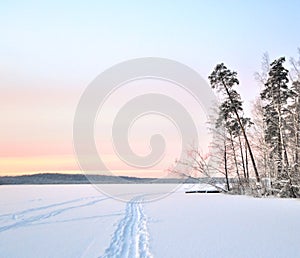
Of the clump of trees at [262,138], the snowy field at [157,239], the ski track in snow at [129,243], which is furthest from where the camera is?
the clump of trees at [262,138]

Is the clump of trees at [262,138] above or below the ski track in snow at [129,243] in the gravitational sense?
above

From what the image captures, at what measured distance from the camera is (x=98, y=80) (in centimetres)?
2070

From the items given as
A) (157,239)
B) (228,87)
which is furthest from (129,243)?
(228,87)

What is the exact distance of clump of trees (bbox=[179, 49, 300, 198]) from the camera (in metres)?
21.7

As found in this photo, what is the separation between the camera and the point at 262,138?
26.9 meters

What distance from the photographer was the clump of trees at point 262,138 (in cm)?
2170

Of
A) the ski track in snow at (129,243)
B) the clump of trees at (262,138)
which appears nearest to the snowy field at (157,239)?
the ski track in snow at (129,243)

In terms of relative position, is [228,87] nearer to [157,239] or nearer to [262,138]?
[262,138]

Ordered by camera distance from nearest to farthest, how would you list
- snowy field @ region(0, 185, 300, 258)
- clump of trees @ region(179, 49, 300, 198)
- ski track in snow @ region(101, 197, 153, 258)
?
ski track in snow @ region(101, 197, 153, 258), snowy field @ region(0, 185, 300, 258), clump of trees @ region(179, 49, 300, 198)

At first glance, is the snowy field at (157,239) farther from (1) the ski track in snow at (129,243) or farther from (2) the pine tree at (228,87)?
(2) the pine tree at (228,87)

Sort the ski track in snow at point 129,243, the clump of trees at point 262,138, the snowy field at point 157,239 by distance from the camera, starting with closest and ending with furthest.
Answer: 1. the ski track in snow at point 129,243
2. the snowy field at point 157,239
3. the clump of trees at point 262,138

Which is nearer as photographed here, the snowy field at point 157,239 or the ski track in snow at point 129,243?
the ski track in snow at point 129,243

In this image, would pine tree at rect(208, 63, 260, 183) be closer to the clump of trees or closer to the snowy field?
the clump of trees

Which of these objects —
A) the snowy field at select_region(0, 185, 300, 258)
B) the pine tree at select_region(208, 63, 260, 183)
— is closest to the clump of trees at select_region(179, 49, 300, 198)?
the pine tree at select_region(208, 63, 260, 183)
